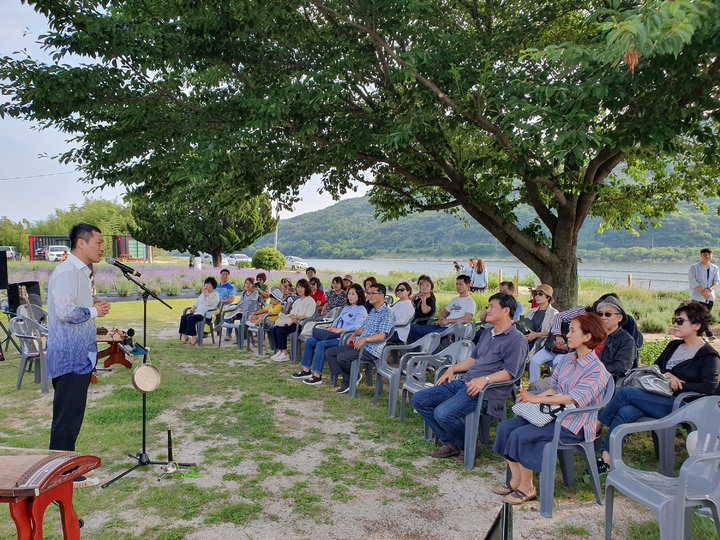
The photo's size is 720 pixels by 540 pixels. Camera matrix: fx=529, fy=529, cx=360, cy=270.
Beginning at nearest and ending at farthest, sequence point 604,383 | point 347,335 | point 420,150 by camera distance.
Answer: point 604,383 < point 347,335 < point 420,150

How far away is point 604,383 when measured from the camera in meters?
3.46

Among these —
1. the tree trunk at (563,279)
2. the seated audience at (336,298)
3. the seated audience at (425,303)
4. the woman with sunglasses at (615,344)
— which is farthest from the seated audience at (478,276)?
the woman with sunglasses at (615,344)

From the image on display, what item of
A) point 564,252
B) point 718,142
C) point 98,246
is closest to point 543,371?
point 564,252

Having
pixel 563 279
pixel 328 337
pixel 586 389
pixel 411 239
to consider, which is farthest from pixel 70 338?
pixel 411 239

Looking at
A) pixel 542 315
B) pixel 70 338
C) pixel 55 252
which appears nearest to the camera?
pixel 70 338

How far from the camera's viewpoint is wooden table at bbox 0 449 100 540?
2.07 meters

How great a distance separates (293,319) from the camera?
828 cm

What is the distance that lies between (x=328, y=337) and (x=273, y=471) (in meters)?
3.19

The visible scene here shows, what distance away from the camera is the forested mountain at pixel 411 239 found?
54844 millimetres

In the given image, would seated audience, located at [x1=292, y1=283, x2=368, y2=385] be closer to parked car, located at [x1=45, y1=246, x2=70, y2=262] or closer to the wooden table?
the wooden table

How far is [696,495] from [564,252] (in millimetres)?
6376

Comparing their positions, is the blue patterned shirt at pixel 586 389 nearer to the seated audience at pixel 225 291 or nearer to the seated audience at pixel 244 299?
the seated audience at pixel 244 299

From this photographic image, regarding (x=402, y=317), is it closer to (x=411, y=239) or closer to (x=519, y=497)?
(x=519, y=497)

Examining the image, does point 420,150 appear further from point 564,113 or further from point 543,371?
point 543,371
